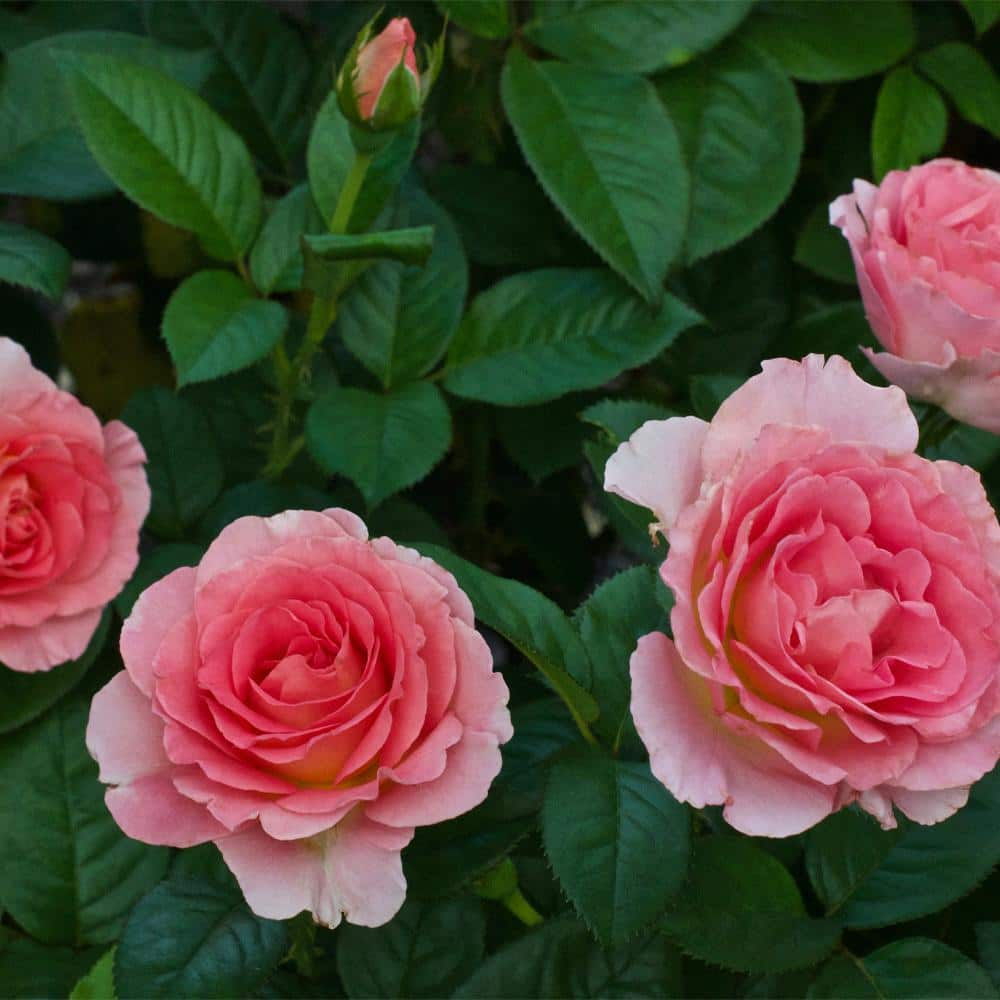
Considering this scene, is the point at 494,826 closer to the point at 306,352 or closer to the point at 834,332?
the point at 306,352

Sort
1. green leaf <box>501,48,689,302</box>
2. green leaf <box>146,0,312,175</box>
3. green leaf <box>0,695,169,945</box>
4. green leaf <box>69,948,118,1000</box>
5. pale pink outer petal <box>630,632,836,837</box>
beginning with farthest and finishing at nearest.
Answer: green leaf <box>146,0,312,175</box>
green leaf <box>501,48,689,302</box>
green leaf <box>0,695,169,945</box>
green leaf <box>69,948,118,1000</box>
pale pink outer petal <box>630,632,836,837</box>

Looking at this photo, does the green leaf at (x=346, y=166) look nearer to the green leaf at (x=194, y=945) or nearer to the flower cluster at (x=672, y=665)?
the flower cluster at (x=672, y=665)

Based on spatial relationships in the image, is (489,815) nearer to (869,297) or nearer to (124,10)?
(869,297)

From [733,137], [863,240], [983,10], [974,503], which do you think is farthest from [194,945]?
[983,10]

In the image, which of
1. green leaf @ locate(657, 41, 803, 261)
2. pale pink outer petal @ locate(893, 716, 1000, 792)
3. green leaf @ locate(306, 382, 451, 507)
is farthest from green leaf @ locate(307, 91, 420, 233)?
pale pink outer petal @ locate(893, 716, 1000, 792)

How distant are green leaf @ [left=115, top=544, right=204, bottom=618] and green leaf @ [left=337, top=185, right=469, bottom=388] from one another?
0.16 metres

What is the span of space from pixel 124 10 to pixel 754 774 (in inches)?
30.4

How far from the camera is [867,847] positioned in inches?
23.2

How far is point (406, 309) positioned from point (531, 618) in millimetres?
293

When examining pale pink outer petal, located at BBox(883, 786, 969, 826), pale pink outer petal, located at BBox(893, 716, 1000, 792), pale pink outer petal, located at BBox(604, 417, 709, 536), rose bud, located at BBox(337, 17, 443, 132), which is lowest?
pale pink outer petal, located at BBox(883, 786, 969, 826)

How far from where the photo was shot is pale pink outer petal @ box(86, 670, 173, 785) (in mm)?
471

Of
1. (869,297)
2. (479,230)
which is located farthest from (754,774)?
(479,230)

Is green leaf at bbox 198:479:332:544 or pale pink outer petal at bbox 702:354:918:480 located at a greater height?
pale pink outer petal at bbox 702:354:918:480

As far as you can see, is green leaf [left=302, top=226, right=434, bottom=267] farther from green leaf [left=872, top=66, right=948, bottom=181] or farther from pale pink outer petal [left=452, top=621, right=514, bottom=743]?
green leaf [left=872, top=66, right=948, bottom=181]
